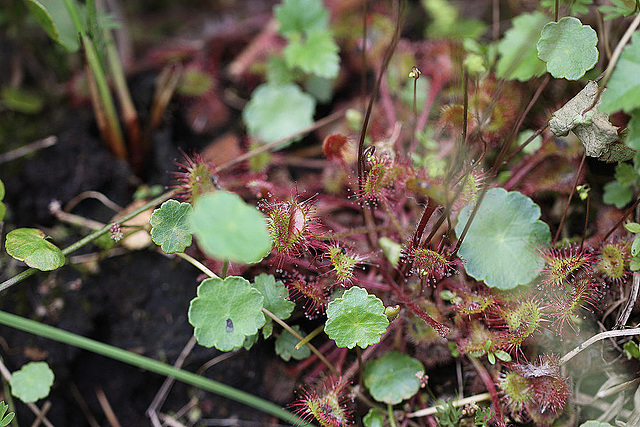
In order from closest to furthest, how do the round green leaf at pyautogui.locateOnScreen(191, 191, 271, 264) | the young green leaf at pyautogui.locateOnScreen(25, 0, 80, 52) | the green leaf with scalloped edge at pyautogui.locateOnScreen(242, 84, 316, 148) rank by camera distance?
the round green leaf at pyautogui.locateOnScreen(191, 191, 271, 264), the young green leaf at pyautogui.locateOnScreen(25, 0, 80, 52), the green leaf with scalloped edge at pyautogui.locateOnScreen(242, 84, 316, 148)

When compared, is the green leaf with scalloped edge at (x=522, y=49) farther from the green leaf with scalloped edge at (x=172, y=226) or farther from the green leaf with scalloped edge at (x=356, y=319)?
the green leaf with scalloped edge at (x=172, y=226)

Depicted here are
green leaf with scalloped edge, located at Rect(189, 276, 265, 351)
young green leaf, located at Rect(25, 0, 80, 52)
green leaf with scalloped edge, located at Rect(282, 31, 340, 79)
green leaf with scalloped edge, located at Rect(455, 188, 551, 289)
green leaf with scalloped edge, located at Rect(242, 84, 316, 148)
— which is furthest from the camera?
green leaf with scalloped edge, located at Rect(242, 84, 316, 148)

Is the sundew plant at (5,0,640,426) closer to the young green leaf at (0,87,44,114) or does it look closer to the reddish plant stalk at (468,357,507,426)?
the reddish plant stalk at (468,357,507,426)

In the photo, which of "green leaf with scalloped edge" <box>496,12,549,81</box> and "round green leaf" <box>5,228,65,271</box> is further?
"green leaf with scalloped edge" <box>496,12,549,81</box>

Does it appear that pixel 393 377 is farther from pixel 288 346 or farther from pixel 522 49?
pixel 522 49

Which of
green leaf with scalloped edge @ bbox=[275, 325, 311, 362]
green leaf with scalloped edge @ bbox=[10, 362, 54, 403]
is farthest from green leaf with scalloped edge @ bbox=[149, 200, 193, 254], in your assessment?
green leaf with scalloped edge @ bbox=[10, 362, 54, 403]

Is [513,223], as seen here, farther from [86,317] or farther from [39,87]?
[39,87]

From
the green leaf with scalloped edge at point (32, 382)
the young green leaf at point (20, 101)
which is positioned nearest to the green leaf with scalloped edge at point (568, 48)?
the green leaf with scalloped edge at point (32, 382)
